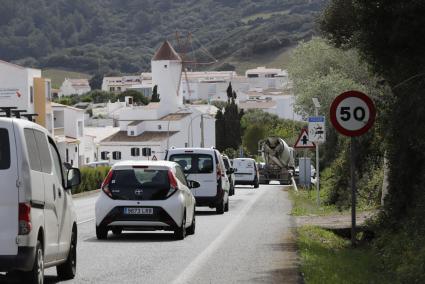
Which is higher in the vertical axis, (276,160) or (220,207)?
(220,207)

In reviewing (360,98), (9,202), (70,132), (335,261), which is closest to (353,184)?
(360,98)

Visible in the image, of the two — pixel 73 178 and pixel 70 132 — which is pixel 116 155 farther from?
pixel 73 178

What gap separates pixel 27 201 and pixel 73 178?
283 centimetres

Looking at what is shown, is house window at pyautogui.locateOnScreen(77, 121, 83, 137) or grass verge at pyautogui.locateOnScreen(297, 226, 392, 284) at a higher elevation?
grass verge at pyautogui.locateOnScreen(297, 226, 392, 284)

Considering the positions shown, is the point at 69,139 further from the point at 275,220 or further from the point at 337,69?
the point at 275,220

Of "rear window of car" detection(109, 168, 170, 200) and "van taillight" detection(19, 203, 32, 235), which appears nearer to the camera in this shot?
"van taillight" detection(19, 203, 32, 235)

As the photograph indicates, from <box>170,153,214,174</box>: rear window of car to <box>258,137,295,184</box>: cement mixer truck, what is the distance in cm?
4704

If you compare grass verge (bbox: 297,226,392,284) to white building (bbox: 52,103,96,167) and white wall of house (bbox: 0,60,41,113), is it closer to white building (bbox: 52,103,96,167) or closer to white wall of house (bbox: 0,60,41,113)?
white wall of house (bbox: 0,60,41,113)

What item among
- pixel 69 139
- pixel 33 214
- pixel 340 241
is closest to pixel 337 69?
pixel 69 139

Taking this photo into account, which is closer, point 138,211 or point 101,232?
point 138,211

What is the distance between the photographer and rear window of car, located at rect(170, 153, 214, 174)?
112 feet

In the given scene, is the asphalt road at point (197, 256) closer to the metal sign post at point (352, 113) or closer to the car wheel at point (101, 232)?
the car wheel at point (101, 232)

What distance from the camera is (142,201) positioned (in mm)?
23078

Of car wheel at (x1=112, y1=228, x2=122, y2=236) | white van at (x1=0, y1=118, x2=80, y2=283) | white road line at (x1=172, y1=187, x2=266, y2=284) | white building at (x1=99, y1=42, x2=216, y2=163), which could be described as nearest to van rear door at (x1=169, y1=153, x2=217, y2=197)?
white road line at (x1=172, y1=187, x2=266, y2=284)
